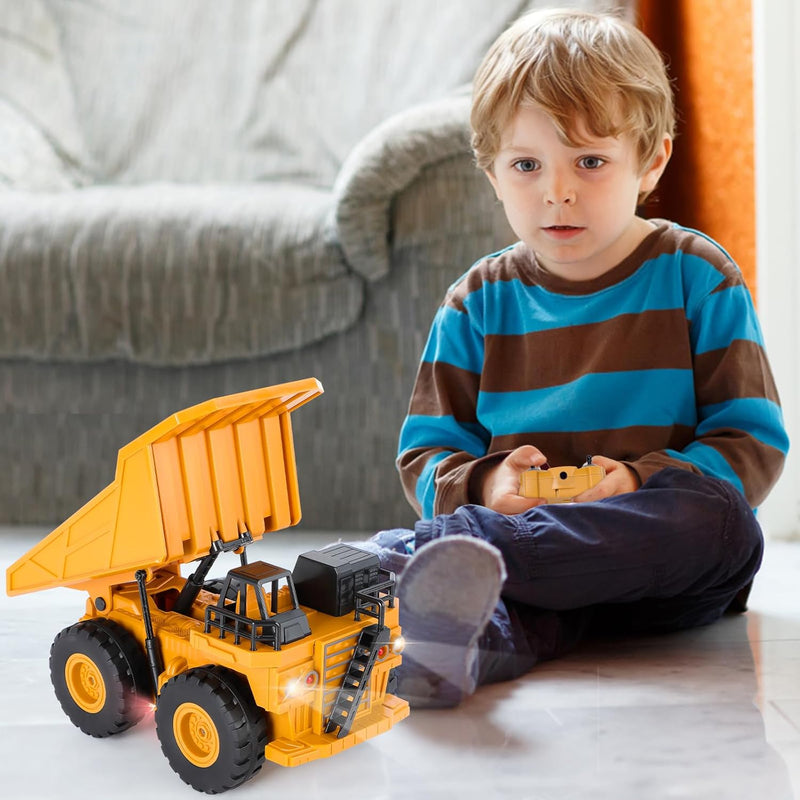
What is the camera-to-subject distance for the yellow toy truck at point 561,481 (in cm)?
94

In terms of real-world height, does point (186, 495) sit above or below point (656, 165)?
below

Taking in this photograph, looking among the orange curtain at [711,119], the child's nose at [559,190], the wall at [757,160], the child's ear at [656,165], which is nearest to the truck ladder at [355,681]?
the child's nose at [559,190]

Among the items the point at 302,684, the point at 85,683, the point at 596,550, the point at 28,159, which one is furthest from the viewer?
the point at 28,159

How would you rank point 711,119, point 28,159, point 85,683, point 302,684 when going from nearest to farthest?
point 302,684, point 85,683, point 711,119, point 28,159

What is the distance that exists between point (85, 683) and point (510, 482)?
1.29ft

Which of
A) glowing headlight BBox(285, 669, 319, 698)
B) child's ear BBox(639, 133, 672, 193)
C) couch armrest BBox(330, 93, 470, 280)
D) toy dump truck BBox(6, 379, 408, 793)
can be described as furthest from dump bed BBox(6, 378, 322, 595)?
couch armrest BBox(330, 93, 470, 280)

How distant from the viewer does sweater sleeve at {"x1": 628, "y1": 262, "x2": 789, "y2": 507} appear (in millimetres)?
985

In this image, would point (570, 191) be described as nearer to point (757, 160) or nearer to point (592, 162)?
point (592, 162)

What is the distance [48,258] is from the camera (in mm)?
1438

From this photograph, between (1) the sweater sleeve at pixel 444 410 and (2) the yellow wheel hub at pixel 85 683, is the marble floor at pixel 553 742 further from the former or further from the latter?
(1) the sweater sleeve at pixel 444 410

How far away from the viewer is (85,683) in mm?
793

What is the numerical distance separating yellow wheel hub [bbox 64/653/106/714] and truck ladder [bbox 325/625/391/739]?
17cm

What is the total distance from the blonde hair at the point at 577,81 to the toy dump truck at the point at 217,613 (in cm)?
43

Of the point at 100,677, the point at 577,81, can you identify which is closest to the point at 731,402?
the point at 577,81
